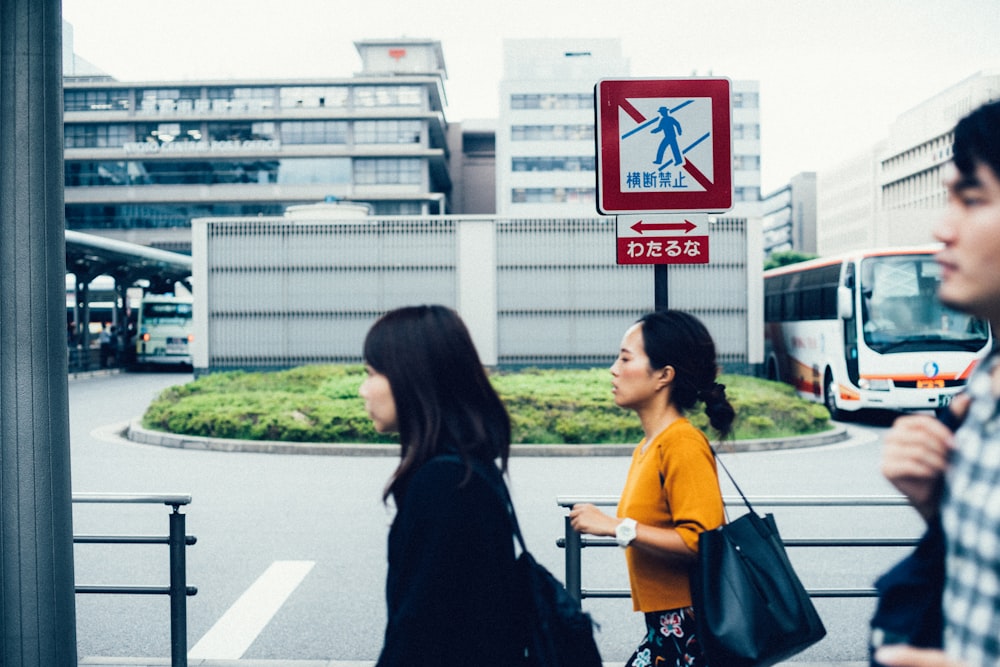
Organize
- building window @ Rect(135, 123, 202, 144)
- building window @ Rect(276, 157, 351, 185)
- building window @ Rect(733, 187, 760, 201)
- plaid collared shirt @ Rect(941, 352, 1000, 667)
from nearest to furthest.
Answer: plaid collared shirt @ Rect(941, 352, 1000, 667) < building window @ Rect(276, 157, 351, 185) < building window @ Rect(135, 123, 202, 144) < building window @ Rect(733, 187, 760, 201)

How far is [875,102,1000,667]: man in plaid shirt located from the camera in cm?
116

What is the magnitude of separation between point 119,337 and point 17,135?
1498 inches

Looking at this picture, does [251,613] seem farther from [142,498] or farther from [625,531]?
[625,531]

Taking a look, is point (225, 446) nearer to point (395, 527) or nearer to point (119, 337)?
point (395, 527)

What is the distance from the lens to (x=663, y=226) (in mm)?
4129

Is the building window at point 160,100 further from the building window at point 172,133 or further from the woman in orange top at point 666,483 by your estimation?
the woman in orange top at point 666,483

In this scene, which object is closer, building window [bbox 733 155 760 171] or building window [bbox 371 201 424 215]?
building window [bbox 371 201 424 215]

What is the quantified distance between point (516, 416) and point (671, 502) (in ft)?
38.3

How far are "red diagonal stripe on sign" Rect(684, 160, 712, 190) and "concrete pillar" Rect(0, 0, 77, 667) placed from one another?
242 cm

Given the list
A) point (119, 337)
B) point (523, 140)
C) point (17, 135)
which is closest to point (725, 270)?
point (17, 135)

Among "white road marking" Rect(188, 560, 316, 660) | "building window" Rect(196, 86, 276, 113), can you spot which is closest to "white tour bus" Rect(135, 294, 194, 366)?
"white road marking" Rect(188, 560, 316, 660)

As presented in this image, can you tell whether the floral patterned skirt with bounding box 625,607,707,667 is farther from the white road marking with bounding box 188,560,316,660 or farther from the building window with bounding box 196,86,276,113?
the building window with bounding box 196,86,276,113

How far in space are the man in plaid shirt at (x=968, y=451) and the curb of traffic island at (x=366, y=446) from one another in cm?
1158

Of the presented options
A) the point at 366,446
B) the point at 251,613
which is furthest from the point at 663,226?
the point at 366,446
